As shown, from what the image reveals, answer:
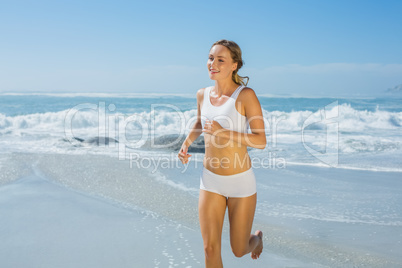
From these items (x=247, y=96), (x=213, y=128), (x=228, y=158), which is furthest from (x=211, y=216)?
(x=247, y=96)

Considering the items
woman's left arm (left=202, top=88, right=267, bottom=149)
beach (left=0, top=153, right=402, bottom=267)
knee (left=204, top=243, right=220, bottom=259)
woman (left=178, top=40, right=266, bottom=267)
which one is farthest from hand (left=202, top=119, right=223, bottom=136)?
beach (left=0, top=153, right=402, bottom=267)

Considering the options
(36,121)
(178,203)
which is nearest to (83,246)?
(178,203)

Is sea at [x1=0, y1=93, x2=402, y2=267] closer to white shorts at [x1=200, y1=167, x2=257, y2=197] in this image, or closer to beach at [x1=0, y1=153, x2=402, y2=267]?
beach at [x1=0, y1=153, x2=402, y2=267]

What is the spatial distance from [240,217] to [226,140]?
1.87ft

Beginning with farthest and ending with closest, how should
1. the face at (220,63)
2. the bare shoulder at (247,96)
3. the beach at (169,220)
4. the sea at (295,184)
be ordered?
the sea at (295,184) < the beach at (169,220) < the face at (220,63) < the bare shoulder at (247,96)

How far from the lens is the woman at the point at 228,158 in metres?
2.69

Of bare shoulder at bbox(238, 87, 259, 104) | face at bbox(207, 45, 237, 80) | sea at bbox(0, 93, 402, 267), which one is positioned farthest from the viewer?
sea at bbox(0, 93, 402, 267)

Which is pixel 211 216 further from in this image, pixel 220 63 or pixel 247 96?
pixel 220 63

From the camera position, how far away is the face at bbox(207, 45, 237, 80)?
2766mm

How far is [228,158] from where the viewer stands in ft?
9.22

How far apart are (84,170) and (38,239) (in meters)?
3.73

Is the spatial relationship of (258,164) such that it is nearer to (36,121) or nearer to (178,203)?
(178,203)

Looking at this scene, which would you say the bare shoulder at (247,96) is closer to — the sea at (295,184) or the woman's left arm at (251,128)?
the woman's left arm at (251,128)

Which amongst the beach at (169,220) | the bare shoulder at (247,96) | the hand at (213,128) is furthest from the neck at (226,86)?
the beach at (169,220)
